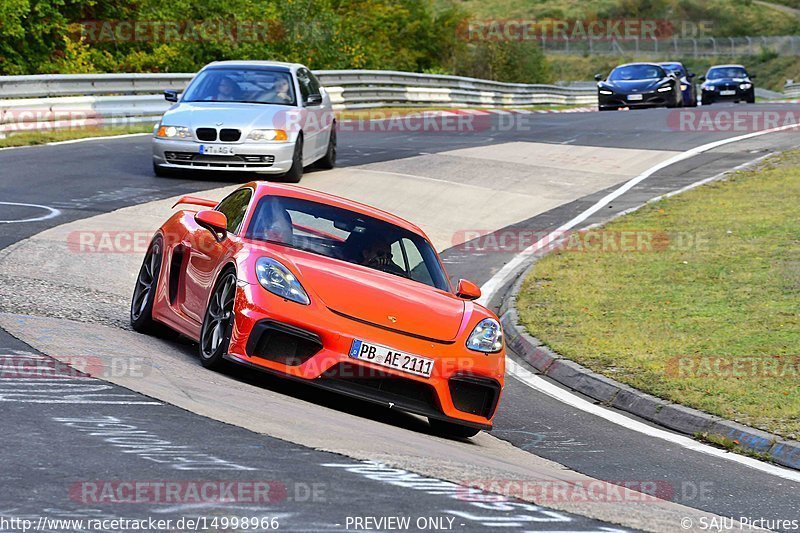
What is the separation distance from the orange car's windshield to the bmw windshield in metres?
10.6

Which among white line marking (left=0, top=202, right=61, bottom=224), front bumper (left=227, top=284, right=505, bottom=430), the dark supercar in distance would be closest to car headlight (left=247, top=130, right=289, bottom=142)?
white line marking (left=0, top=202, right=61, bottom=224)

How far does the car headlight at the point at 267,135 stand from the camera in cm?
1844

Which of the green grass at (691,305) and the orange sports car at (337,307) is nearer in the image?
the orange sports car at (337,307)

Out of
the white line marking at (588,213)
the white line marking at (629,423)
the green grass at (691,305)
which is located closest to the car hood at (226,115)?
the white line marking at (588,213)

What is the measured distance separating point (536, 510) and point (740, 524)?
47.2 inches

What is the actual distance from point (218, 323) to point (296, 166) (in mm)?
11345

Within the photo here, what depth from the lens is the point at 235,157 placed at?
61.0 ft

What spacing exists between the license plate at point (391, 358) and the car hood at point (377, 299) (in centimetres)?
17

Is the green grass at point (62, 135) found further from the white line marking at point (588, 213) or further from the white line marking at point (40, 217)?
the white line marking at point (588, 213)

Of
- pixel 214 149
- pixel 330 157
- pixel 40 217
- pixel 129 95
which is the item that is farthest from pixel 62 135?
pixel 40 217

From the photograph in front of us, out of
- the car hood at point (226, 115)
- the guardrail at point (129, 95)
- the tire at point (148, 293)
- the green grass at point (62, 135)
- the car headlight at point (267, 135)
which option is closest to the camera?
the tire at point (148, 293)

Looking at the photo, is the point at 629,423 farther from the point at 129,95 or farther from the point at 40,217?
the point at 129,95

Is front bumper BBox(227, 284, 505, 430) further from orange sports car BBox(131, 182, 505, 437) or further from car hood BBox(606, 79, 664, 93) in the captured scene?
car hood BBox(606, 79, 664, 93)

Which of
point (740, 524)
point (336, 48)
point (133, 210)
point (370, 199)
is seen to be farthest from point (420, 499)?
point (336, 48)
